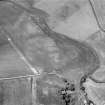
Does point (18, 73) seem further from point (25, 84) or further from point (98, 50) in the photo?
point (98, 50)

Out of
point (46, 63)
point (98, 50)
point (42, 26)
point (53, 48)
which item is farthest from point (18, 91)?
point (98, 50)

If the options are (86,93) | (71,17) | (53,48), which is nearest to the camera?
(86,93)

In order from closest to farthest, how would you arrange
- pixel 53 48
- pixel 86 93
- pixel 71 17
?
pixel 86 93
pixel 53 48
pixel 71 17

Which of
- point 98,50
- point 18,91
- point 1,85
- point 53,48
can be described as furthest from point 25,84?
point 98,50

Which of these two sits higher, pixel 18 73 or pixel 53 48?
pixel 53 48

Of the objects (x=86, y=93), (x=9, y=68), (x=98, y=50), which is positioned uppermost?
(x=98, y=50)

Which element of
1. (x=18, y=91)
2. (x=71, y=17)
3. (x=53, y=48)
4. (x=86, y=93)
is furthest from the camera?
(x=71, y=17)

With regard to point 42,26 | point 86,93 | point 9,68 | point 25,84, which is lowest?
point 86,93

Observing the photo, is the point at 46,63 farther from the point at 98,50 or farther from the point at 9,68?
the point at 98,50

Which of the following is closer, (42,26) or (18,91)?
(18,91)
